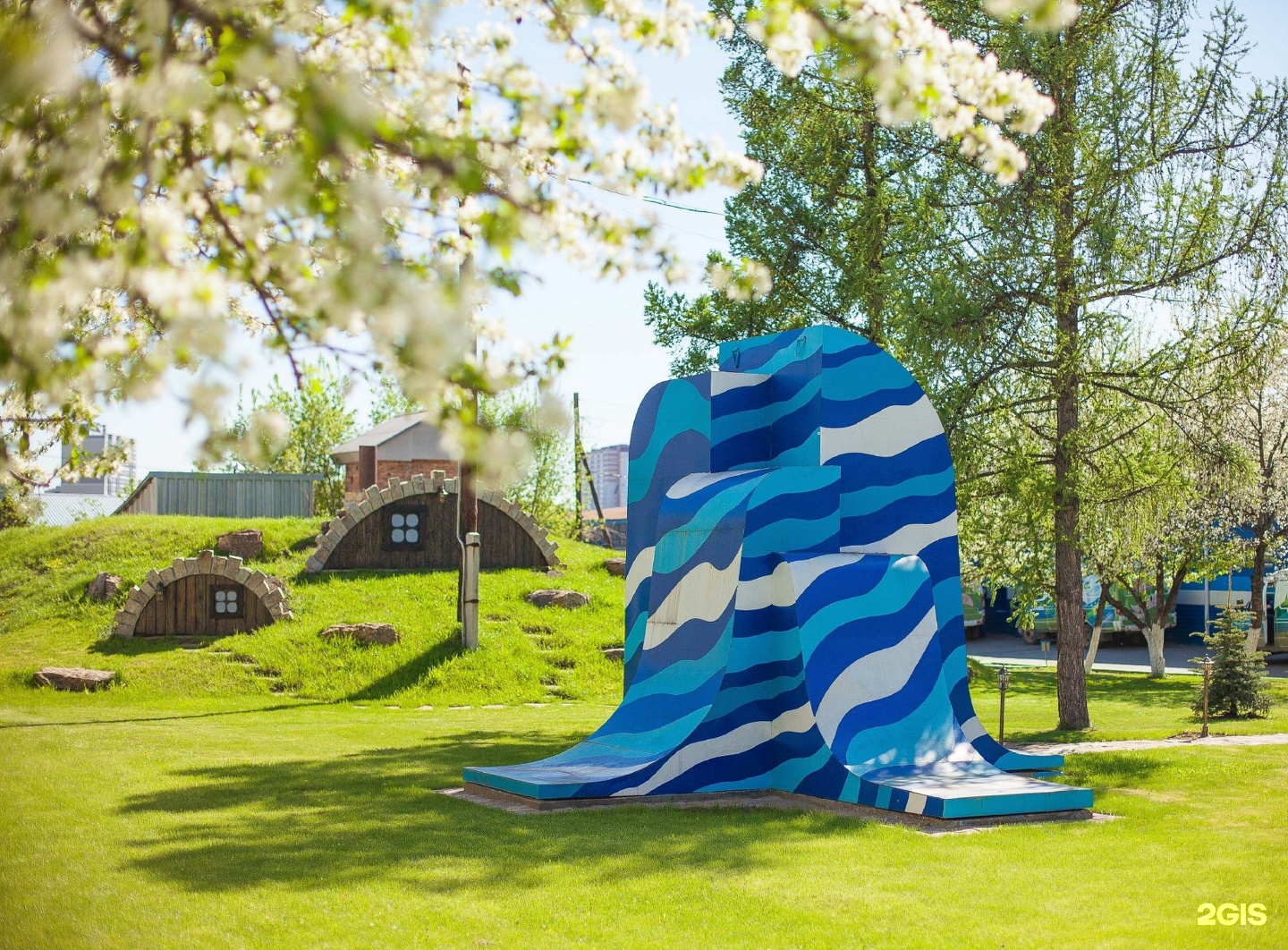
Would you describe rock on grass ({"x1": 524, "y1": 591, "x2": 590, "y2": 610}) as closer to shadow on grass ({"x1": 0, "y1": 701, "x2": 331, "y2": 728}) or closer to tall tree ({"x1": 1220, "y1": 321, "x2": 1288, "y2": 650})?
shadow on grass ({"x1": 0, "y1": 701, "x2": 331, "y2": 728})

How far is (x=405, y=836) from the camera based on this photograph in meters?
8.68

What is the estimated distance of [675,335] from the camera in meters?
19.9

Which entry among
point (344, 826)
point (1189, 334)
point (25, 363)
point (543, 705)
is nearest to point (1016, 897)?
point (344, 826)

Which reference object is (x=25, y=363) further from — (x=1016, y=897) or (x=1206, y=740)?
(x=1206, y=740)

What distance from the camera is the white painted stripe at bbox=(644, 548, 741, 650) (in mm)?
10922

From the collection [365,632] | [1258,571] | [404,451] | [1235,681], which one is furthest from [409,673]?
[404,451]

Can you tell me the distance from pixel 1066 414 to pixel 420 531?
44.1ft

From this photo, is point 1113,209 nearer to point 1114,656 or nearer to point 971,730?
point 971,730

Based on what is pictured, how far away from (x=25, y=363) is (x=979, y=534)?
14.9 m

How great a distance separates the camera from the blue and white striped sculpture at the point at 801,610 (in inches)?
404

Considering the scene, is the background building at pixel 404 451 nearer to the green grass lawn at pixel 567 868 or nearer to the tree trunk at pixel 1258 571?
the tree trunk at pixel 1258 571

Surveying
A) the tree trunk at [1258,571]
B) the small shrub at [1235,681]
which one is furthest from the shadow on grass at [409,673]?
the tree trunk at [1258,571]

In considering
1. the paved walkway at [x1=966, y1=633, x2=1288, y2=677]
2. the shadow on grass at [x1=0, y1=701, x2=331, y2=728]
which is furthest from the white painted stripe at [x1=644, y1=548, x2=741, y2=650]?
the paved walkway at [x1=966, y1=633, x2=1288, y2=677]

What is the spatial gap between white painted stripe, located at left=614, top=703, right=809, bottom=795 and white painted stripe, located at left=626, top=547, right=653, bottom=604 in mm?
2439
